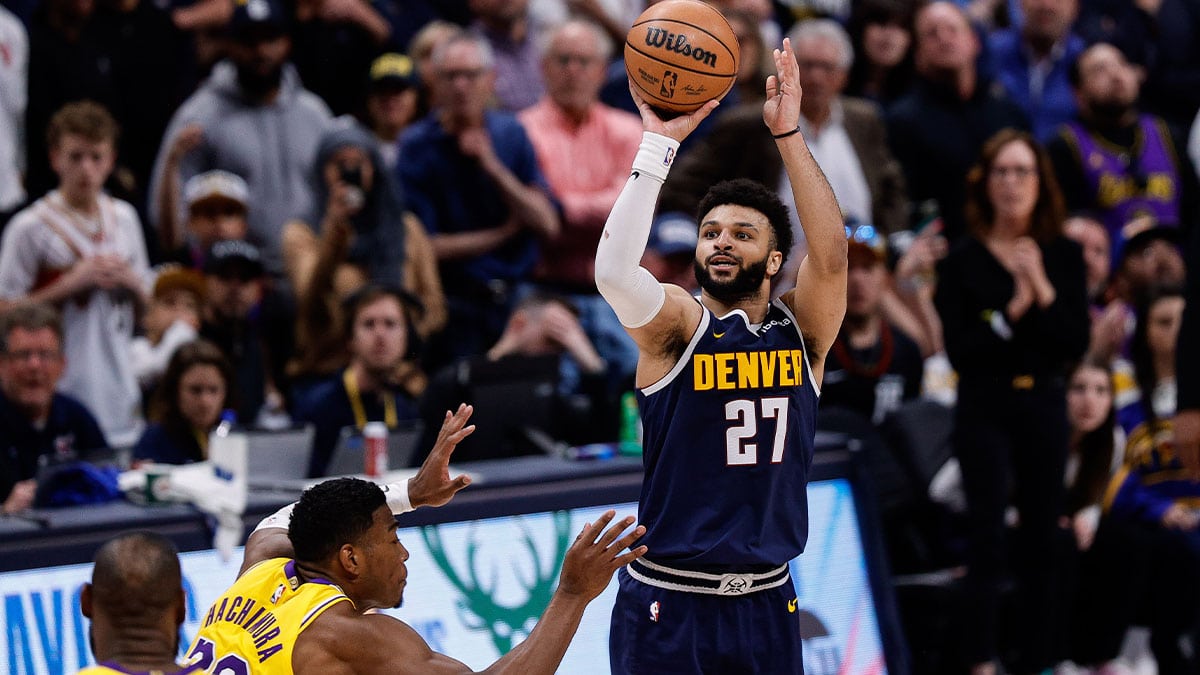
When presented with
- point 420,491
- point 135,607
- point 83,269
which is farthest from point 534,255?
point 135,607

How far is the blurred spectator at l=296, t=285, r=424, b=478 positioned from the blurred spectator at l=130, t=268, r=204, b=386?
0.97m

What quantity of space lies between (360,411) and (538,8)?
4195 millimetres

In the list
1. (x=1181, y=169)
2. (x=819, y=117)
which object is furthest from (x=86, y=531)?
(x=1181, y=169)

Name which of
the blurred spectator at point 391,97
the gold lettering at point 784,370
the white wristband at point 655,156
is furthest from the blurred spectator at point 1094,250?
the white wristband at point 655,156

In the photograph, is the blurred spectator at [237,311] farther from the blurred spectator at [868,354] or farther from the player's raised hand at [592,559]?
the player's raised hand at [592,559]

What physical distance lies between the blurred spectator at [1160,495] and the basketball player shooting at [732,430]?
4.07 meters

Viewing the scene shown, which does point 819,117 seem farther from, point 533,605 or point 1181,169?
point 533,605

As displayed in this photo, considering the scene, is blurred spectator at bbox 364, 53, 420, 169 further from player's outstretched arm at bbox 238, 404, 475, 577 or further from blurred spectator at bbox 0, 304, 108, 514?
player's outstretched arm at bbox 238, 404, 475, 577

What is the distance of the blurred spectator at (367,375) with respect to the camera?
7.77m

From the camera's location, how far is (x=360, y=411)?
779 centimetres

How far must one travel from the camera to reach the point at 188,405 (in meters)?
7.43

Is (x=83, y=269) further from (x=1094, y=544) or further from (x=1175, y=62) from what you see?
(x=1175, y=62)

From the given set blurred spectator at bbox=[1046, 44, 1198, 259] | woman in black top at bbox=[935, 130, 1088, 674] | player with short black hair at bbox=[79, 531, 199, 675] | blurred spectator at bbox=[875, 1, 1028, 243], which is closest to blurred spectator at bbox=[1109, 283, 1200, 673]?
woman in black top at bbox=[935, 130, 1088, 674]

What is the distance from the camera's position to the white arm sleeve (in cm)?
458
